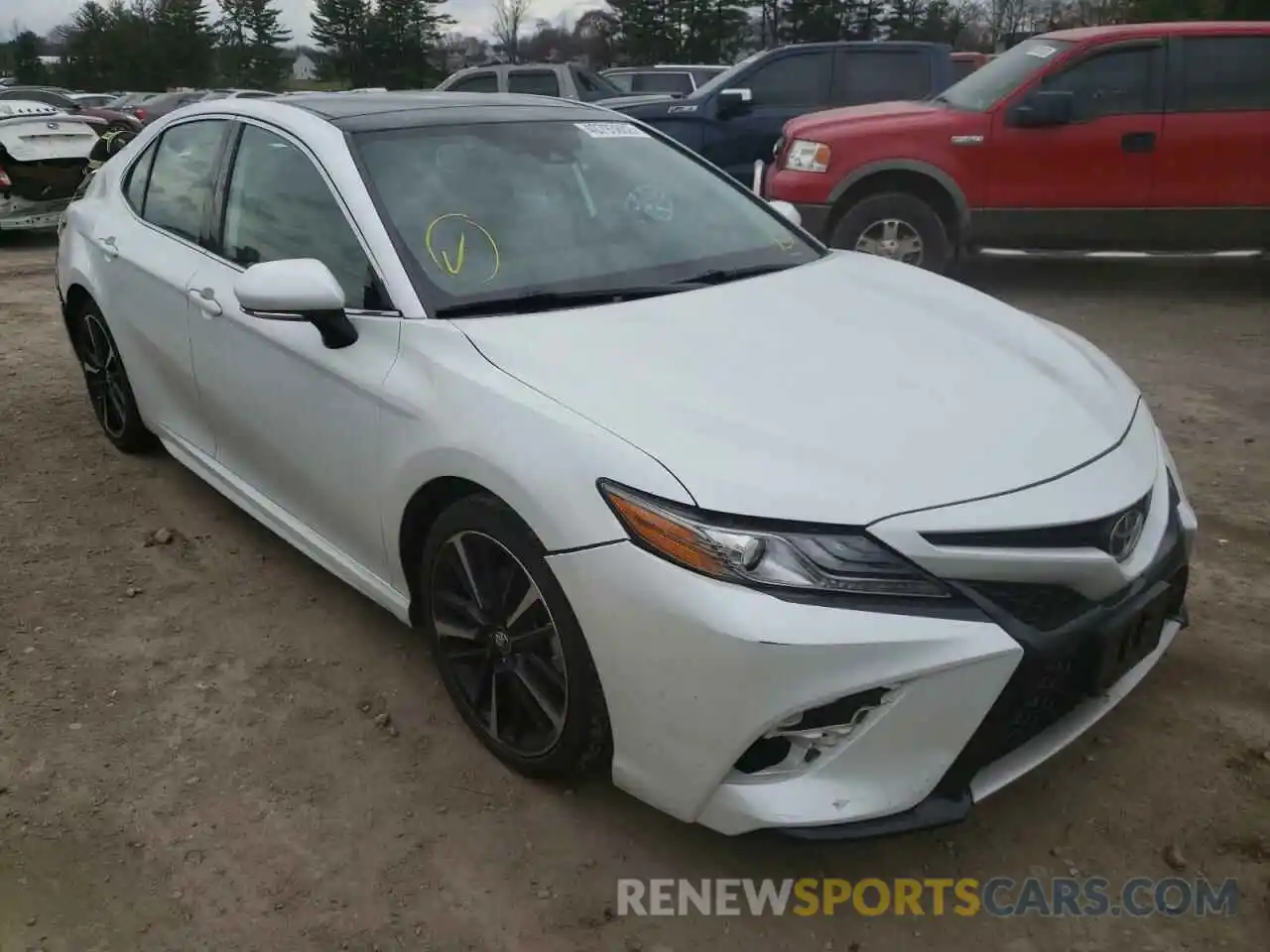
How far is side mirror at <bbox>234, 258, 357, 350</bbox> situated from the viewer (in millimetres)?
2695

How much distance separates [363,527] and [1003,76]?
248 inches

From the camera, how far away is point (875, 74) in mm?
9844

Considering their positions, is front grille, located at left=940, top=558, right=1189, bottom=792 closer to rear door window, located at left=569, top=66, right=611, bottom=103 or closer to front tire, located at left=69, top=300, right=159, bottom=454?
front tire, located at left=69, top=300, right=159, bottom=454

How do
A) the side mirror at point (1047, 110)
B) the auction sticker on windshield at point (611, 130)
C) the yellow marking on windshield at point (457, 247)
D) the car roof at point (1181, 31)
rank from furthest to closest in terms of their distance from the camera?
the car roof at point (1181, 31) → the side mirror at point (1047, 110) → the auction sticker on windshield at point (611, 130) → the yellow marking on windshield at point (457, 247)

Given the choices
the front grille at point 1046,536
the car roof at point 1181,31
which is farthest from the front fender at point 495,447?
the car roof at point 1181,31

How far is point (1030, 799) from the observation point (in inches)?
103

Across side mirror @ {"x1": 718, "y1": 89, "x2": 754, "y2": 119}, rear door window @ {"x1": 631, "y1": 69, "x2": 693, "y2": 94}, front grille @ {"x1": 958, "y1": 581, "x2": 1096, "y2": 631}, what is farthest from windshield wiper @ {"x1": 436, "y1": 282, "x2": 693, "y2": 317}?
rear door window @ {"x1": 631, "y1": 69, "x2": 693, "y2": 94}

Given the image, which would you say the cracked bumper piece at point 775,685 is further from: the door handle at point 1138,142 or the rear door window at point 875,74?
the rear door window at point 875,74

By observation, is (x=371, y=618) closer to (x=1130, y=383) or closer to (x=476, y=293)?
(x=476, y=293)

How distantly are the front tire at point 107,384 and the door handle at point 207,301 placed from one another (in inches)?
39.3

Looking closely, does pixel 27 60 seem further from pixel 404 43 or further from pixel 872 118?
pixel 872 118

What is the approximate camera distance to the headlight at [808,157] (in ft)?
23.9

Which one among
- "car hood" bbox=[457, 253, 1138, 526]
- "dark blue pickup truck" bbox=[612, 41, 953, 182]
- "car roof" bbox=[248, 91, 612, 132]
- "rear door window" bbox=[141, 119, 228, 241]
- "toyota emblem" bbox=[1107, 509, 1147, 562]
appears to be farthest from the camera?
"dark blue pickup truck" bbox=[612, 41, 953, 182]

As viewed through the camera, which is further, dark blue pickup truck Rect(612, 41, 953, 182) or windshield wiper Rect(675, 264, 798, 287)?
dark blue pickup truck Rect(612, 41, 953, 182)
